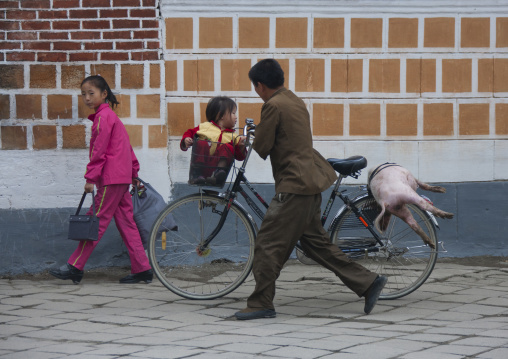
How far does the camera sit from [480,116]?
25.6ft

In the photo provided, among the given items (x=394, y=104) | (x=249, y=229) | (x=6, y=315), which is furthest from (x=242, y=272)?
(x=394, y=104)

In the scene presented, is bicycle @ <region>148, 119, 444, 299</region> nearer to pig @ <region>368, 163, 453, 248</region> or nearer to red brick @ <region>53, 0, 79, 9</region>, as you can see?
pig @ <region>368, 163, 453, 248</region>

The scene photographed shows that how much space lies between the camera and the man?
5395mm

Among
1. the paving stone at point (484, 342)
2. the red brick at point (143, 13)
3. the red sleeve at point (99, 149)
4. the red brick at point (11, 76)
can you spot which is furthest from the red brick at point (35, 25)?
the paving stone at point (484, 342)

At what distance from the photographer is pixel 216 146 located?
5730mm

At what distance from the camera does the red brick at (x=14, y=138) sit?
24.5 feet

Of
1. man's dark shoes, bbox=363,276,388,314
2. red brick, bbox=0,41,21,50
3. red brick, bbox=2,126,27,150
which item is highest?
red brick, bbox=0,41,21,50

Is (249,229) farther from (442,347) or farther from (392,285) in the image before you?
(442,347)

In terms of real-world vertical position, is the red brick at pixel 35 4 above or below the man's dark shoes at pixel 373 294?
above

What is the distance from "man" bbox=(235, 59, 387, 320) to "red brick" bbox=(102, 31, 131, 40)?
92.3 inches

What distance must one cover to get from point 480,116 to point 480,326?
125 inches

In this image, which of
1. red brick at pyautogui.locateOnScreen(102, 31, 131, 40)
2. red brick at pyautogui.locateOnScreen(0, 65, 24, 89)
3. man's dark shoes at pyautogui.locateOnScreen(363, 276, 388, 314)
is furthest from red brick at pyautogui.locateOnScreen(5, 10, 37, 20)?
man's dark shoes at pyautogui.locateOnScreen(363, 276, 388, 314)

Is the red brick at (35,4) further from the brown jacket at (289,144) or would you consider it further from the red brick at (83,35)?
the brown jacket at (289,144)

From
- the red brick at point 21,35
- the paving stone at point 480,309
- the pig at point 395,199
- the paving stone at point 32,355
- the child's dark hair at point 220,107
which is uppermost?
the red brick at point 21,35
